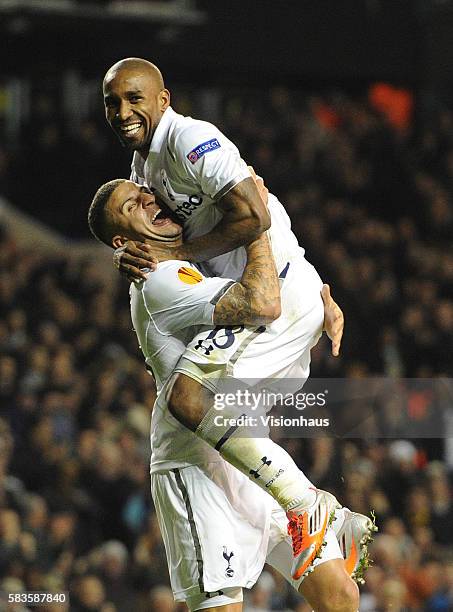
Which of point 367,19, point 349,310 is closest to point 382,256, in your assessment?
point 349,310

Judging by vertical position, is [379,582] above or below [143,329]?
below

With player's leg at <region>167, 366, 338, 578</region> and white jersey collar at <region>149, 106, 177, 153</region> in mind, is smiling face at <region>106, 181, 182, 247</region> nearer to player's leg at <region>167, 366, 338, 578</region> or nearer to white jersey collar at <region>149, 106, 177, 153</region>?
white jersey collar at <region>149, 106, 177, 153</region>

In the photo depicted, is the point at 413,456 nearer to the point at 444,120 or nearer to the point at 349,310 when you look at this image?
the point at 349,310

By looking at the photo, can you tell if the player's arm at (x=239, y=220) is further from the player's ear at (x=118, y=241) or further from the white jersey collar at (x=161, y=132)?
the white jersey collar at (x=161, y=132)

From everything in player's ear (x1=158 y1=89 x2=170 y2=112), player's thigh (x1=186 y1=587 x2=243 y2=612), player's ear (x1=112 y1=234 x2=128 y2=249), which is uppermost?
player's ear (x1=158 y1=89 x2=170 y2=112)

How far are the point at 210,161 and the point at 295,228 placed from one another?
618cm

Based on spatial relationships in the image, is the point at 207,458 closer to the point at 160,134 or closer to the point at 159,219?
the point at 159,219

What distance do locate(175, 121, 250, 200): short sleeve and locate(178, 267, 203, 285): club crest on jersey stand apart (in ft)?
0.75

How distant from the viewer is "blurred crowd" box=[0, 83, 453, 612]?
227 inches

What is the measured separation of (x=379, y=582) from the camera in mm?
5195

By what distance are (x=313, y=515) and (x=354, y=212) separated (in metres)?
7.49

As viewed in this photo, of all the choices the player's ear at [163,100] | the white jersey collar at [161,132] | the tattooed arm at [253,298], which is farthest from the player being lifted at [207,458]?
the player's ear at [163,100]

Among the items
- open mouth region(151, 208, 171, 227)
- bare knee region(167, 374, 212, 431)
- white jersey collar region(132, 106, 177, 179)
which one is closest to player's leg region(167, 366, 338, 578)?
bare knee region(167, 374, 212, 431)

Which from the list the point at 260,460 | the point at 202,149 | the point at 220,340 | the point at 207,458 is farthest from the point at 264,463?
the point at 202,149
